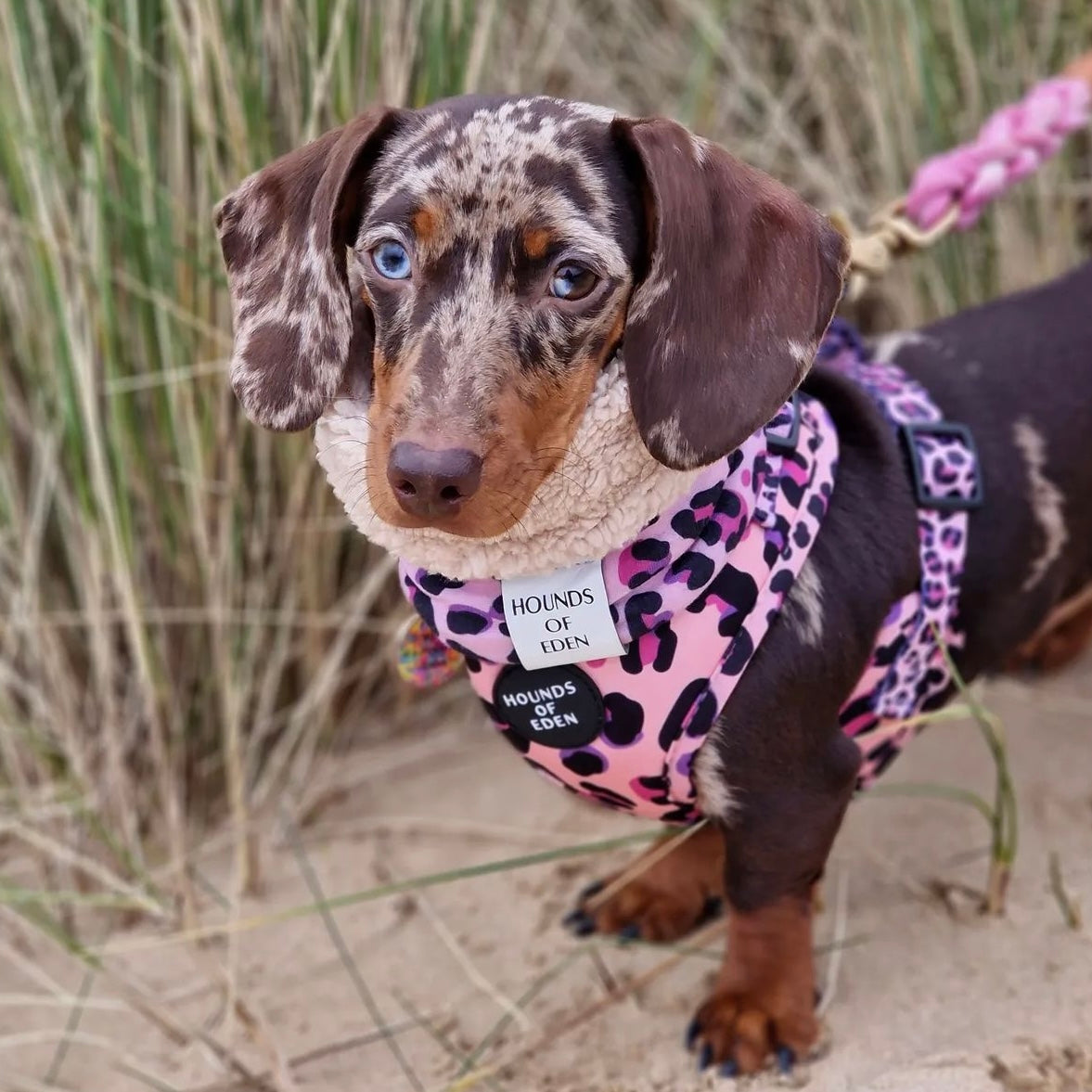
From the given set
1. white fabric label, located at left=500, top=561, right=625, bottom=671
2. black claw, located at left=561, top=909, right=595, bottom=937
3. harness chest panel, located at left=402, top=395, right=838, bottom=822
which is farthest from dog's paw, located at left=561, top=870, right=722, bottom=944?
white fabric label, located at left=500, top=561, right=625, bottom=671

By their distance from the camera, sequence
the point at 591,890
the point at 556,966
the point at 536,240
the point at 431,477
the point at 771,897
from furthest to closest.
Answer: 1. the point at 591,890
2. the point at 556,966
3. the point at 771,897
4. the point at 536,240
5. the point at 431,477

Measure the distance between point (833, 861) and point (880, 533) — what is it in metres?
0.78

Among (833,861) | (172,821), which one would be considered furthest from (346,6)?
(833,861)

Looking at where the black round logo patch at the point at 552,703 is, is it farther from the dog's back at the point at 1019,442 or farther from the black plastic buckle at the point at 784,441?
the dog's back at the point at 1019,442

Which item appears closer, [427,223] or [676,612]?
[427,223]

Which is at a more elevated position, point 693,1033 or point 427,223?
point 427,223

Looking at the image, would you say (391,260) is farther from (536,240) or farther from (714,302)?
(714,302)

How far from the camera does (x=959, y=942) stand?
205 cm

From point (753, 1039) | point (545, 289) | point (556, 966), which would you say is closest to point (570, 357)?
point (545, 289)

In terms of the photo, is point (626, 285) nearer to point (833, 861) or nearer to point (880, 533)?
point (880, 533)

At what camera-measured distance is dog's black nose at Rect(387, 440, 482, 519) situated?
131cm

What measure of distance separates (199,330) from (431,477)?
3.86 ft

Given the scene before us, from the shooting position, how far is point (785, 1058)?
186 cm

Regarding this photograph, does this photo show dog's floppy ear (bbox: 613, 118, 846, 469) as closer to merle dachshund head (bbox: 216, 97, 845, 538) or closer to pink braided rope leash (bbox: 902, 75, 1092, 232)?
merle dachshund head (bbox: 216, 97, 845, 538)
